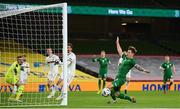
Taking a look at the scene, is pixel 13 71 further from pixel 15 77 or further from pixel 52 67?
pixel 52 67

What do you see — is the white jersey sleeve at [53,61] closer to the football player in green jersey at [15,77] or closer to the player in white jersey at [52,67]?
the player in white jersey at [52,67]

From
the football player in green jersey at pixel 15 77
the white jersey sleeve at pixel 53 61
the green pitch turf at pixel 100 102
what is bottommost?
the green pitch turf at pixel 100 102

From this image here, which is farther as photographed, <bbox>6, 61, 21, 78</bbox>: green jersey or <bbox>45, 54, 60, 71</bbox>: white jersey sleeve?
<bbox>45, 54, 60, 71</bbox>: white jersey sleeve

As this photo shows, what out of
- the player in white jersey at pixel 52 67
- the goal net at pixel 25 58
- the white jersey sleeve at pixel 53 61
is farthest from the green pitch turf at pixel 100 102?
the white jersey sleeve at pixel 53 61

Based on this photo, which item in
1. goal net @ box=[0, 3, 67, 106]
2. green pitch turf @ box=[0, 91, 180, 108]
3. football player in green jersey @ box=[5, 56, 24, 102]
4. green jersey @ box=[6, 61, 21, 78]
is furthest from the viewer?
goal net @ box=[0, 3, 67, 106]

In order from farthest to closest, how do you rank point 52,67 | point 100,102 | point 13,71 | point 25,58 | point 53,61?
1. point 25,58
2. point 52,67
3. point 53,61
4. point 13,71
5. point 100,102

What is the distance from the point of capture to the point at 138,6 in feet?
132

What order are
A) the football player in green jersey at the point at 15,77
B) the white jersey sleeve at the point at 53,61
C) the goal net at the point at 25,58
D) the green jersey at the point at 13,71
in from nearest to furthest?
1. the football player in green jersey at the point at 15,77
2. the green jersey at the point at 13,71
3. the white jersey sleeve at the point at 53,61
4. the goal net at the point at 25,58

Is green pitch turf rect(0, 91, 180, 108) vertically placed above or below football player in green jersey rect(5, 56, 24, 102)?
below

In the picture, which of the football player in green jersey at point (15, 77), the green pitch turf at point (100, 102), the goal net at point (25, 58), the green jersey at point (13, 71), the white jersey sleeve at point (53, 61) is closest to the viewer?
the green pitch turf at point (100, 102)

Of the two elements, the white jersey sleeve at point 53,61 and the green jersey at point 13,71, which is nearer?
the green jersey at point 13,71

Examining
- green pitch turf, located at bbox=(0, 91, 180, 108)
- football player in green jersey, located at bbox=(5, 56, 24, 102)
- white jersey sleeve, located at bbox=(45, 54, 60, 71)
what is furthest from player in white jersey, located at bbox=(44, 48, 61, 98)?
football player in green jersey, located at bbox=(5, 56, 24, 102)

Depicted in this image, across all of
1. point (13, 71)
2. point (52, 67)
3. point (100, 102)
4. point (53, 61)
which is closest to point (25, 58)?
point (52, 67)

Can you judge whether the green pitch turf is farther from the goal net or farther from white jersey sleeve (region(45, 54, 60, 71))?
white jersey sleeve (region(45, 54, 60, 71))
